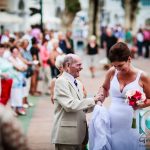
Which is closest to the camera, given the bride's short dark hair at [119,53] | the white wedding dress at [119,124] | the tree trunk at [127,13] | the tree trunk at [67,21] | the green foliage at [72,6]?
the bride's short dark hair at [119,53]

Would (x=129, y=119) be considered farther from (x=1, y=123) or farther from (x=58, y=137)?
(x=1, y=123)

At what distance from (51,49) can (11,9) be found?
5019 cm

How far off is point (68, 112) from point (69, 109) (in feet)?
0.43

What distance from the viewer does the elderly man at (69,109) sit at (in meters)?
5.16

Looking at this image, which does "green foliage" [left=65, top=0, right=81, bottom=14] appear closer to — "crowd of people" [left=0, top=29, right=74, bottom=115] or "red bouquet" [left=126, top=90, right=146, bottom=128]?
"crowd of people" [left=0, top=29, right=74, bottom=115]

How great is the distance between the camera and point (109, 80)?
18.1 feet

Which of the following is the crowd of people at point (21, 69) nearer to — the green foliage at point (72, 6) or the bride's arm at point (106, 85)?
the bride's arm at point (106, 85)

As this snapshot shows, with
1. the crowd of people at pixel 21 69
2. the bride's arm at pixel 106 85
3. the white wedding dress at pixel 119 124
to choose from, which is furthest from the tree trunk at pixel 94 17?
the white wedding dress at pixel 119 124

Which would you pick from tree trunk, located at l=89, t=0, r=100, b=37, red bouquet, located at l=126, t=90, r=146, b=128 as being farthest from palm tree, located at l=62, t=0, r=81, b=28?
red bouquet, located at l=126, t=90, r=146, b=128

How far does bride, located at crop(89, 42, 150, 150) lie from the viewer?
512 cm

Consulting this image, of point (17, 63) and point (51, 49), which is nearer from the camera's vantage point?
point (17, 63)

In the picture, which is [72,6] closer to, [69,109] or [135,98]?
[69,109]

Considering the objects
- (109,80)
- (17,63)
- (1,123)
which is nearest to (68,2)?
(17,63)

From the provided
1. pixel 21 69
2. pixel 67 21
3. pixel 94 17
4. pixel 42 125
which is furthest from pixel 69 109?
pixel 94 17
